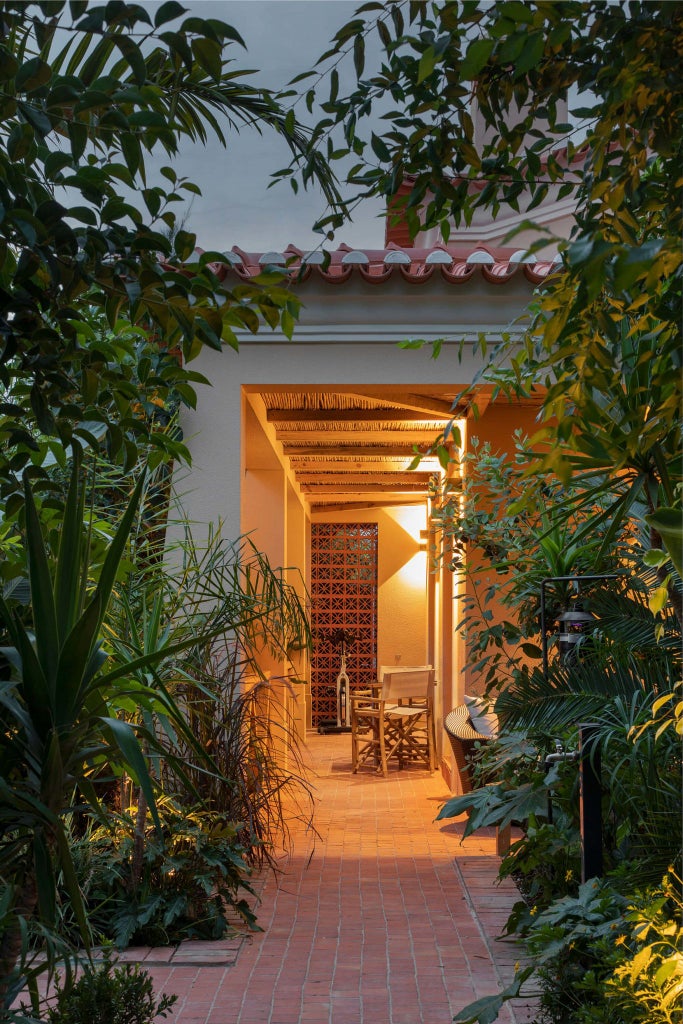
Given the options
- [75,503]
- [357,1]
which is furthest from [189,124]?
[75,503]

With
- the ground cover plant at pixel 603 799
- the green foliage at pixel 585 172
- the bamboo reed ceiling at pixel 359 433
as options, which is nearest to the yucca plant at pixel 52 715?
the green foliage at pixel 585 172

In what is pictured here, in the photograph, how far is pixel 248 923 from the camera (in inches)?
188

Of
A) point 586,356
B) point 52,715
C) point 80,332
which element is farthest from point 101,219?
point 52,715

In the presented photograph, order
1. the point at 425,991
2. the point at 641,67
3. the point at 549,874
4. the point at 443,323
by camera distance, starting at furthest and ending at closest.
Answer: the point at 443,323, the point at 549,874, the point at 425,991, the point at 641,67

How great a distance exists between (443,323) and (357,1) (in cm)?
407

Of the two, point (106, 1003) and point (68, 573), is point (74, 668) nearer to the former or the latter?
point (68, 573)

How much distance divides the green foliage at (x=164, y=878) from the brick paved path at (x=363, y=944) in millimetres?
123

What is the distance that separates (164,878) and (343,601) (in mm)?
10108

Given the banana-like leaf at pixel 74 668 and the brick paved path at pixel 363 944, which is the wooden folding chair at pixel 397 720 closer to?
the brick paved path at pixel 363 944

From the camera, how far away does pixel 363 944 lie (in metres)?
4.53

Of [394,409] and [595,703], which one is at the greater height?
[394,409]

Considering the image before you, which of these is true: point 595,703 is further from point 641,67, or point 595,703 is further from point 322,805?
point 322,805

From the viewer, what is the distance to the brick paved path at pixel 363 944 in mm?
3768

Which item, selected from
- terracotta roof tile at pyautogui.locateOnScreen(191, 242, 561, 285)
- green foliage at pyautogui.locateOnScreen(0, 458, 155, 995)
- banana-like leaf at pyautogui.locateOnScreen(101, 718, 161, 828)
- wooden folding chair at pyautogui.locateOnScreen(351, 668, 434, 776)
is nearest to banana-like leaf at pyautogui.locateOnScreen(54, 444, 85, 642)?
green foliage at pyautogui.locateOnScreen(0, 458, 155, 995)
